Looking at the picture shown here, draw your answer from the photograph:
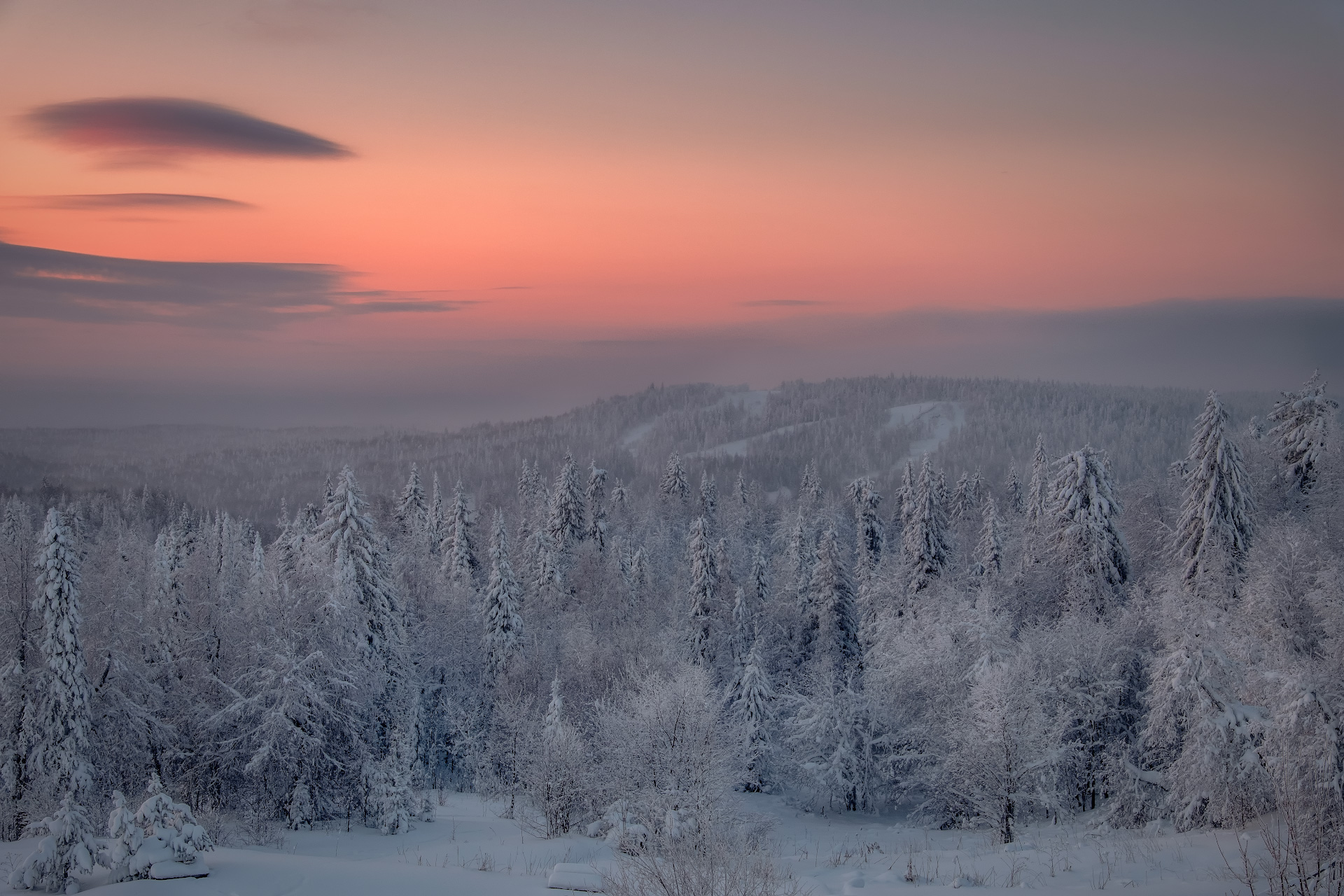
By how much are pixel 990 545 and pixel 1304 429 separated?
1890cm

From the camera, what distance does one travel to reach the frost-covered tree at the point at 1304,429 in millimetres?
39031

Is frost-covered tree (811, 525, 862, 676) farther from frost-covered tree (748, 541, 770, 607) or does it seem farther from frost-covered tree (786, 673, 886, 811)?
frost-covered tree (786, 673, 886, 811)

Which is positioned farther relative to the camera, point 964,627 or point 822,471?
point 822,471

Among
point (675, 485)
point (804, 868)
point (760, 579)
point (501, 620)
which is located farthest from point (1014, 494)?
point (804, 868)

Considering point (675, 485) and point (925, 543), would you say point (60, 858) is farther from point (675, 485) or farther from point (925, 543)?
point (675, 485)

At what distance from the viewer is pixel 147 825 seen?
41.9 feet

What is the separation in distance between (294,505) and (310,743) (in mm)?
144614

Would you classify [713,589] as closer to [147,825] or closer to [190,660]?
[190,660]

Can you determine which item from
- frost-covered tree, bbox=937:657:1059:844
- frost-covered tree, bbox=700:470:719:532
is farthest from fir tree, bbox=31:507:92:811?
frost-covered tree, bbox=700:470:719:532

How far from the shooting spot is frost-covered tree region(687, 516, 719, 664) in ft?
167

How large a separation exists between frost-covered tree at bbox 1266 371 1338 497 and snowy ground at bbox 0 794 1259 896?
90.3 feet

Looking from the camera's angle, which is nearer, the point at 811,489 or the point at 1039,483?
the point at 1039,483

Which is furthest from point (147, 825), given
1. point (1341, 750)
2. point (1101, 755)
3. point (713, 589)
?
point (713, 589)

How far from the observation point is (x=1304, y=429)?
39.6m
